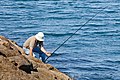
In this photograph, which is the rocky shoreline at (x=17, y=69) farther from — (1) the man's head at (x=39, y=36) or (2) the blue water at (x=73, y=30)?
(2) the blue water at (x=73, y=30)

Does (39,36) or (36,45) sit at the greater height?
(39,36)

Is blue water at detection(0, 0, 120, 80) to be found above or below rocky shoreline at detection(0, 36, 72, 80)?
below

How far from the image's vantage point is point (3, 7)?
3744cm

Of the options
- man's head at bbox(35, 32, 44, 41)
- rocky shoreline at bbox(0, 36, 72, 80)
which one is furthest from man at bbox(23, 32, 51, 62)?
rocky shoreline at bbox(0, 36, 72, 80)

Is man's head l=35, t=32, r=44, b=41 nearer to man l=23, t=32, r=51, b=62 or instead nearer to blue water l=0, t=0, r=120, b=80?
man l=23, t=32, r=51, b=62

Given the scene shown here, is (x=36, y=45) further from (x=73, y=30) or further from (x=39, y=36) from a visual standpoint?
(x=73, y=30)

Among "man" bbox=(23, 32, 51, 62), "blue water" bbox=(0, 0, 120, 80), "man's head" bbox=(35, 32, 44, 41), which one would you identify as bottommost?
"blue water" bbox=(0, 0, 120, 80)

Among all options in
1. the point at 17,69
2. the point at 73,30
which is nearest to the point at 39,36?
the point at 17,69

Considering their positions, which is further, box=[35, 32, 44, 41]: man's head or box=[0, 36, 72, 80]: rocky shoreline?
box=[35, 32, 44, 41]: man's head

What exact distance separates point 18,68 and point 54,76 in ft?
4.90

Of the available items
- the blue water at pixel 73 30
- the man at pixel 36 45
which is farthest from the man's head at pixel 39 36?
the blue water at pixel 73 30

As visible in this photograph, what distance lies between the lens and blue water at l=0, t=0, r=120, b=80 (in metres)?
18.2

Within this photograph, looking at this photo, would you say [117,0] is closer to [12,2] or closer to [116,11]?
[116,11]

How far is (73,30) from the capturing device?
2705 cm
